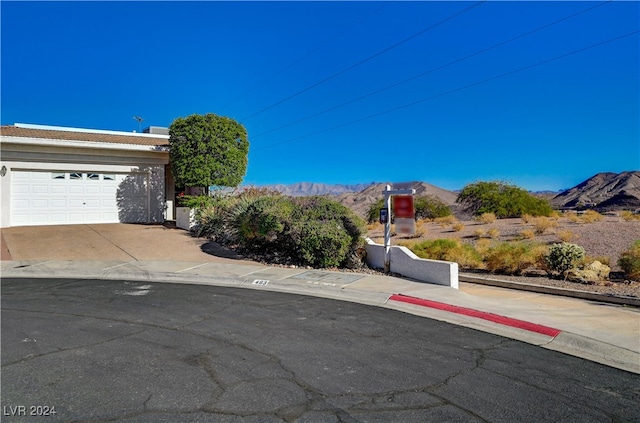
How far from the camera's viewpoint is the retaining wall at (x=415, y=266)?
1056 cm

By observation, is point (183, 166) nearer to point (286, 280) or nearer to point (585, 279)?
point (286, 280)

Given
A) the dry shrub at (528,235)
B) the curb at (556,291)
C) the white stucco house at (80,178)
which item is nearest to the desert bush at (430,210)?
the dry shrub at (528,235)

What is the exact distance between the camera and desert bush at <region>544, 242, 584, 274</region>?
11.6m

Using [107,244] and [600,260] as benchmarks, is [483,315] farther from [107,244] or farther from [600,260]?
[107,244]

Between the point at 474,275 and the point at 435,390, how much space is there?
338 inches

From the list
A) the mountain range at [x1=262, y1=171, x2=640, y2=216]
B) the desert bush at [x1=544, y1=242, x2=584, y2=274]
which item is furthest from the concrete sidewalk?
the mountain range at [x1=262, y1=171, x2=640, y2=216]

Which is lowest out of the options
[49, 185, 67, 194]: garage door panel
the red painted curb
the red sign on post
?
the red painted curb

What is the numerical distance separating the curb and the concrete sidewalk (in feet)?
0.98

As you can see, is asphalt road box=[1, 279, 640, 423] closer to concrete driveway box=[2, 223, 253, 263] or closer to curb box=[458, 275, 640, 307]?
curb box=[458, 275, 640, 307]

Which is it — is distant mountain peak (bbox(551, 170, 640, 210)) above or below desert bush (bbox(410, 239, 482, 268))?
above

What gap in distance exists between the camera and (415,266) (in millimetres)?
11547

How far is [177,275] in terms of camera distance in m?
12.2

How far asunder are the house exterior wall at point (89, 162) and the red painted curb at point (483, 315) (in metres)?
18.4

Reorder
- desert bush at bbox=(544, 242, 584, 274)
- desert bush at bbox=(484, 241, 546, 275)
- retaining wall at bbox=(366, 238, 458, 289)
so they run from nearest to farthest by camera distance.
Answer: retaining wall at bbox=(366, 238, 458, 289) < desert bush at bbox=(544, 242, 584, 274) < desert bush at bbox=(484, 241, 546, 275)
